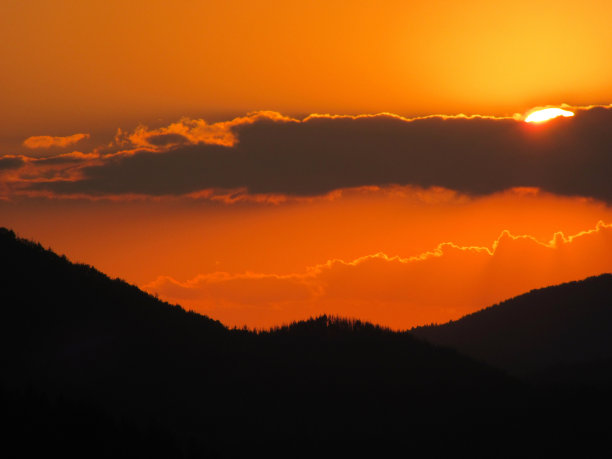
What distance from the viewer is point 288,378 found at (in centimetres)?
8856

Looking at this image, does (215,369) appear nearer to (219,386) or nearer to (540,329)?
(219,386)

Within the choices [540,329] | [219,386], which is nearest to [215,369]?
[219,386]

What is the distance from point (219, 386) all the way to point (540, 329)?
9003 cm

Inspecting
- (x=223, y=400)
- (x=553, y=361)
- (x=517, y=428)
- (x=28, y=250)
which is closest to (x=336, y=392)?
(x=223, y=400)

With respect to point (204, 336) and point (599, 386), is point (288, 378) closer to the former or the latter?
point (204, 336)

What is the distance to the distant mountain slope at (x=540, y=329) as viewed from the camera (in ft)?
492

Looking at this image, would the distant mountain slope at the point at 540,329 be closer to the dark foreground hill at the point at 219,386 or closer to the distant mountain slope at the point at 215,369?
the dark foreground hill at the point at 219,386

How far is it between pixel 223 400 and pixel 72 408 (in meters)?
19.0

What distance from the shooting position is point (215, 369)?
85375mm

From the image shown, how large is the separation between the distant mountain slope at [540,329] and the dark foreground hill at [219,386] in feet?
149

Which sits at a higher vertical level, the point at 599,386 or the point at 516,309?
the point at 516,309

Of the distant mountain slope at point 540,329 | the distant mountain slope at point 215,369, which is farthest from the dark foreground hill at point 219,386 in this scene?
the distant mountain slope at point 540,329

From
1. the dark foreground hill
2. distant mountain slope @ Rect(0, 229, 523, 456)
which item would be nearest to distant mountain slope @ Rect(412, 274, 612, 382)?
the dark foreground hill

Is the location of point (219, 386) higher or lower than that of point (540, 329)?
lower
